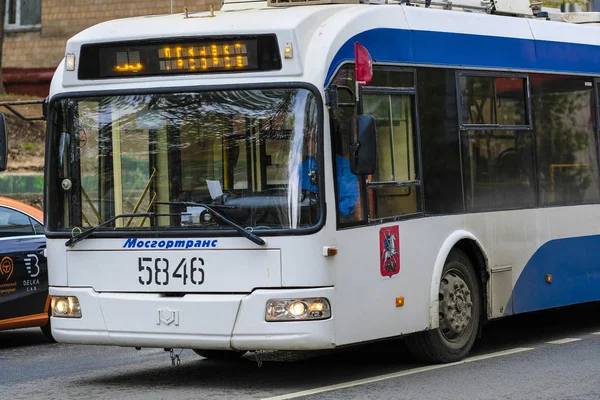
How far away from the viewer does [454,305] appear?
1109cm

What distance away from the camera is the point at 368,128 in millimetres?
9578

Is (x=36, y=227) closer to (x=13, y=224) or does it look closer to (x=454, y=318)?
(x=13, y=224)

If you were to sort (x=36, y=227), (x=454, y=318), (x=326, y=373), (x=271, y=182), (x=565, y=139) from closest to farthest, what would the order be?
(x=271, y=182), (x=326, y=373), (x=454, y=318), (x=565, y=139), (x=36, y=227)

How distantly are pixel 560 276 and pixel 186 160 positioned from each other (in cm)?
419

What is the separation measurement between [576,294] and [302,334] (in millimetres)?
4026

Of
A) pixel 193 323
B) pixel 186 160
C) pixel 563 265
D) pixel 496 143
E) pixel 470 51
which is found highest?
pixel 470 51

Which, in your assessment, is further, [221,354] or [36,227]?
[36,227]

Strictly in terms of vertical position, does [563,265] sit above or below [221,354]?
above

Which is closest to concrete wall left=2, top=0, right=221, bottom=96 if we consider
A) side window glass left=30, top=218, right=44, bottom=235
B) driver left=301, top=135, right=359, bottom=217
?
side window glass left=30, top=218, right=44, bottom=235

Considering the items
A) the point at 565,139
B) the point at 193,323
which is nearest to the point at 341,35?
the point at 193,323

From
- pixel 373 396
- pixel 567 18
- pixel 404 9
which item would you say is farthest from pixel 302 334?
pixel 567 18

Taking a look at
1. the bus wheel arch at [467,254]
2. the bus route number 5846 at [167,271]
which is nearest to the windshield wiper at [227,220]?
the bus route number 5846 at [167,271]

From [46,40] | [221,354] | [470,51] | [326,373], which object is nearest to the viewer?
[326,373]

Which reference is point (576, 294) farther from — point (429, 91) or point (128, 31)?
point (128, 31)
